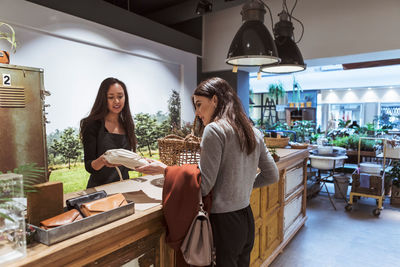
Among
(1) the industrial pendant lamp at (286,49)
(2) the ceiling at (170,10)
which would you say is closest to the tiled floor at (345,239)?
(1) the industrial pendant lamp at (286,49)

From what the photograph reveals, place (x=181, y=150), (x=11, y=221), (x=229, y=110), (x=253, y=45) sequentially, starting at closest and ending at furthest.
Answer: (x=11, y=221) → (x=229, y=110) → (x=181, y=150) → (x=253, y=45)

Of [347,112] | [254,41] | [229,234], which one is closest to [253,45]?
[254,41]

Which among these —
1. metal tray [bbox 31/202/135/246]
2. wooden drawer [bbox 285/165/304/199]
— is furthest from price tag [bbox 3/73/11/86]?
wooden drawer [bbox 285/165/304/199]

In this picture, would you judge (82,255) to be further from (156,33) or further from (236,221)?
(156,33)

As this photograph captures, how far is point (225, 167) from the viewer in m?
1.35

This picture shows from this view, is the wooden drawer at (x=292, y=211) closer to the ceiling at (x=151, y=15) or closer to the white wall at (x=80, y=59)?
the white wall at (x=80, y=59)

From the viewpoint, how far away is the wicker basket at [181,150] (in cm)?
155

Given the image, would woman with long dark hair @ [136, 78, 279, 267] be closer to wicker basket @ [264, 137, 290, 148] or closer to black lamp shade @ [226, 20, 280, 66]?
black lamp shade @ [226, 20, 280, 66]

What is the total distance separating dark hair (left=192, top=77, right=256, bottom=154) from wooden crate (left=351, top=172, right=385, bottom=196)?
4180 millimetres

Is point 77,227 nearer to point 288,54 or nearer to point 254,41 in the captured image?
point 254,41

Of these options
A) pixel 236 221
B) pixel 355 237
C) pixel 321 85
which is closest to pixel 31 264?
pixel 236 221

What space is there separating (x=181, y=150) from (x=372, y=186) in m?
4.34

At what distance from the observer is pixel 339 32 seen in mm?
4312

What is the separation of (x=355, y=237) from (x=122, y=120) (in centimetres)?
336
